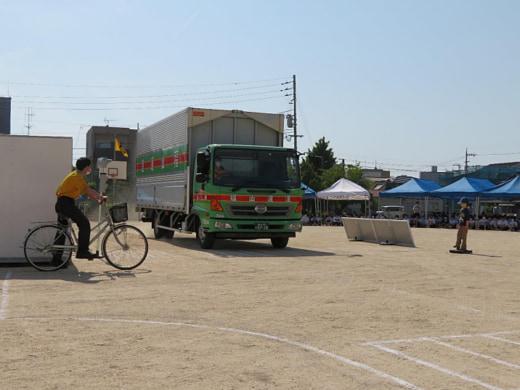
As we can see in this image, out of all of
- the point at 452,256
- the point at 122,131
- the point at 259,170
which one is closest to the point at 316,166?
the point at 259,170

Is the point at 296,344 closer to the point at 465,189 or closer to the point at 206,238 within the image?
the point at 206,238

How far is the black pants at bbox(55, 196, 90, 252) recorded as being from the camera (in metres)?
11.0

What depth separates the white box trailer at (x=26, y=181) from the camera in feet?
39.6

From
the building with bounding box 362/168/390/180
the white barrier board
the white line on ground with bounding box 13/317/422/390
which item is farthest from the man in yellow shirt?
the building with bounding box 362/168/390/180

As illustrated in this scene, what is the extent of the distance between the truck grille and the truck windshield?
1.66ft

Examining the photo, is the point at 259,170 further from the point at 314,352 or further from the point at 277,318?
the point at 314,352

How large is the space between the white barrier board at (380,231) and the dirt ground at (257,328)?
722 cm

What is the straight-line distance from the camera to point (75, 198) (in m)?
11.0

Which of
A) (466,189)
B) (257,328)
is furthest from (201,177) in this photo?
(466,189)

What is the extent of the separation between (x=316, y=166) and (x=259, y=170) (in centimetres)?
154

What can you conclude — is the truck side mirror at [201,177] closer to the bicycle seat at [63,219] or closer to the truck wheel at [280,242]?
the truck wheel at [280,242]

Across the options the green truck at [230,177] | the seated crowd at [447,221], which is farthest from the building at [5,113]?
the seated crowd at [447,221]

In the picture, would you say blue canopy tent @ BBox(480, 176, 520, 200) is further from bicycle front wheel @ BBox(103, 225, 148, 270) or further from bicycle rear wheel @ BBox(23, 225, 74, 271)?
bicycle rear wheel @ BBox(23, 225, 74, 271)

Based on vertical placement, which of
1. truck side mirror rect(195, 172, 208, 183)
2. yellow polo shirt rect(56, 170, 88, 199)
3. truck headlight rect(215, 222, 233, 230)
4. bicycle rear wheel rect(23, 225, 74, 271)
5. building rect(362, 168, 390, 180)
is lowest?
bicycle rear wheel rect(23, 225, 74, 271)
